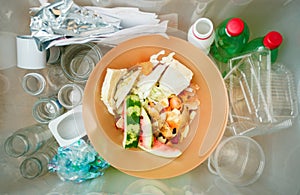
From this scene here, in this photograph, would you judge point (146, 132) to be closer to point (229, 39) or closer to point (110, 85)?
point (110, 85)

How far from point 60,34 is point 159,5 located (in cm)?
28

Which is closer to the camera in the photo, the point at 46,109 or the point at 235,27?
the point at 235,27

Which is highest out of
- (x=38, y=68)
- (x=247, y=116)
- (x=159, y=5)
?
(x=159, y=5)

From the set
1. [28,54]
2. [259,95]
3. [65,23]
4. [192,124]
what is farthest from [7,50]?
[259,95]

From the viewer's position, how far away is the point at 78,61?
→ 1031 millimetres

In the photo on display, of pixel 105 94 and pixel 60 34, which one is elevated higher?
pixel 60 34

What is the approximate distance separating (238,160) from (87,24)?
52 centimetres

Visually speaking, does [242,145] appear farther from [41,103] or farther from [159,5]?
[41,103]

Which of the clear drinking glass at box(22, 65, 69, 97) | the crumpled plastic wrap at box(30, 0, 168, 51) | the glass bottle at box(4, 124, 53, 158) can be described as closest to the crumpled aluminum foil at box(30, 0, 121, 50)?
the crumpled plastic wrap at box(30, 0, 168, 51)

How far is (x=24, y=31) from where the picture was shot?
1.01 meters

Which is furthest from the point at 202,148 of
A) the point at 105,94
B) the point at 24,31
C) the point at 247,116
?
the point at 24,31

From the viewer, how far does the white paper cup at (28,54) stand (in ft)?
3.13

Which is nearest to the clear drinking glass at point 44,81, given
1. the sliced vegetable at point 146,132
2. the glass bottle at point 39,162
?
the glass bottle at point 39,162

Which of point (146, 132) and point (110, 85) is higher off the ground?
point (110, 85)
